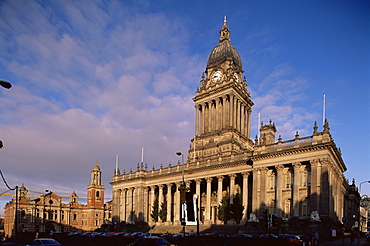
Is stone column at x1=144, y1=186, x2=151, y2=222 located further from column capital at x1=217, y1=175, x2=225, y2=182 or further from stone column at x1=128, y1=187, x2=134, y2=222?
column capital at x1=217, y1=175, x2=225, y2=182

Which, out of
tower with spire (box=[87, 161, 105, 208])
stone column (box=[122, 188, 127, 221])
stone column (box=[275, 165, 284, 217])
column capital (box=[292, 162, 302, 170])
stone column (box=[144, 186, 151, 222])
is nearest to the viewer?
column capital (box=[292, 162, 302, 170])

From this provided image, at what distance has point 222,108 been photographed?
76.4m

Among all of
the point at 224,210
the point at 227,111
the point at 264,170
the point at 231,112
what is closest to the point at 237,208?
the point at 224,210

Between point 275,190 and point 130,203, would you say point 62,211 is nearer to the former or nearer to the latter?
point 130,203

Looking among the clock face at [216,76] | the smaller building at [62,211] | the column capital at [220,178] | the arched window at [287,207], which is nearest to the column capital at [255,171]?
the arched window at [287,207]

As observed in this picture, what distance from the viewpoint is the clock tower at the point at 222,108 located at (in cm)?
7288

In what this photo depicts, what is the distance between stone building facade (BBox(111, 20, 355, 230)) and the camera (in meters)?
48.9

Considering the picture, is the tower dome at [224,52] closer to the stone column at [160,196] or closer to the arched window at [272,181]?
the stone column at [160,196]

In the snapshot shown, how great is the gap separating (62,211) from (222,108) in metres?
63.3

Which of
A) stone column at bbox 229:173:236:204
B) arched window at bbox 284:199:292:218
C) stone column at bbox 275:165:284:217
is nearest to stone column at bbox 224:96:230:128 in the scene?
stone column at bbox 229:173:236:204

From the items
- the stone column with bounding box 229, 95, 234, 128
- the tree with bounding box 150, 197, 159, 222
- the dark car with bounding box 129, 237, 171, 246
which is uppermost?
the stone column with bounding box 229, 95, 234, 128

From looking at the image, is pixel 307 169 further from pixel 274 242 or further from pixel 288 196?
pixel 274 242

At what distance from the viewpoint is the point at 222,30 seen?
8500 cm

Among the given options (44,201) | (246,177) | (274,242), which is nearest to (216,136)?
(246,177)
